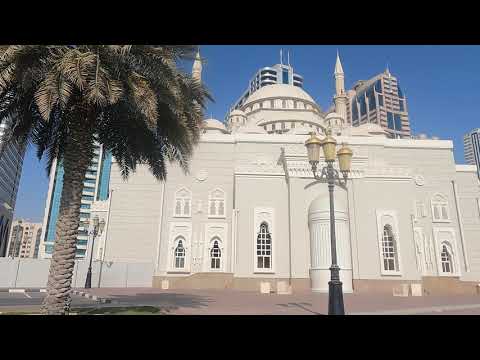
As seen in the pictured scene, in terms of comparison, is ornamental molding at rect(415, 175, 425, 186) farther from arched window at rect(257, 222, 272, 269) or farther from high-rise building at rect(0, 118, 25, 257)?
high-rise building at rect(0, 118, 25, 257)

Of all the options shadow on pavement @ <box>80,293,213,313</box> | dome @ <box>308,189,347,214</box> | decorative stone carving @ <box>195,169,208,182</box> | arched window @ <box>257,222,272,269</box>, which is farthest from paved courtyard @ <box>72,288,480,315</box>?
decorative stone carving @ <box>195,169,208,182</box>

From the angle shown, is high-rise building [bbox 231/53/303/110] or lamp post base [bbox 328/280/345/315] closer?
lamp post base [bbox 328/280/345/315]

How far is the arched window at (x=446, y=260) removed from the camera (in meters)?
30.4

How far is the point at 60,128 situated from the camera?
11.4 meters

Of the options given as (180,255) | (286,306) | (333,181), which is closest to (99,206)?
(180,255)

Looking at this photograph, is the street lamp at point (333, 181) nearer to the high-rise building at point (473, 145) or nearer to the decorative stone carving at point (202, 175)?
the decorative stone carving at point (202, 175)

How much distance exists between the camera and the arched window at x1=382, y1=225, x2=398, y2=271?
24.2m

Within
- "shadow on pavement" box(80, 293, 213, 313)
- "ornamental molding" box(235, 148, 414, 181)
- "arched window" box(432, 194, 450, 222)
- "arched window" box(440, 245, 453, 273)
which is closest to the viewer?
"shadow on pavement" box(80, 293, 213, 313)

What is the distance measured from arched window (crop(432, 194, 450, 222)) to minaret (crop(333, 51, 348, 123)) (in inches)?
742
